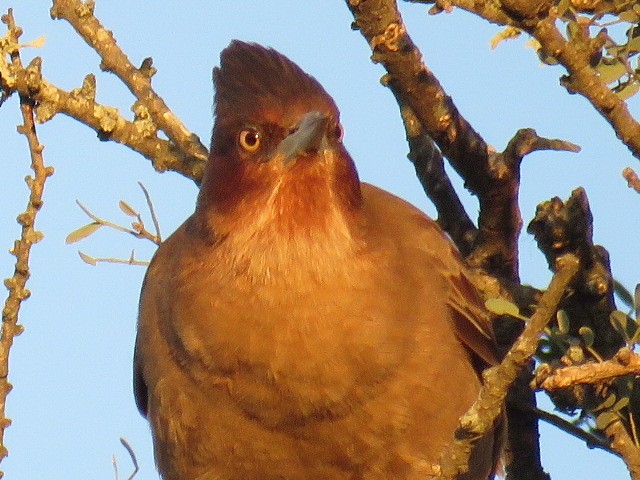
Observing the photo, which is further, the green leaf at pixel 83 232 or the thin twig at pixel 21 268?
the green leaf at pixel 83 232

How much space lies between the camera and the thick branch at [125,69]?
5.09 meters

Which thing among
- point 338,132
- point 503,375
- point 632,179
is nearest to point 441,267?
point 338,132

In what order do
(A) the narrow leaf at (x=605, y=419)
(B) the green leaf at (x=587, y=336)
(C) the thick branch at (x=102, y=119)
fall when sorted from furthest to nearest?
(C) the thick branch at (x=102, y=119), (B) the green leaf at (x=587, y=336), (A) the narrow leaf at (x=605, y=419)

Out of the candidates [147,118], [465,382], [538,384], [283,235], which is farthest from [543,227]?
[147,118]

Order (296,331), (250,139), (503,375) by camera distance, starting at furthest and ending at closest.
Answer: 1. (250,139)
2. (296,331)
3. (503,375)

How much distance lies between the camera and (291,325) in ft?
13.3

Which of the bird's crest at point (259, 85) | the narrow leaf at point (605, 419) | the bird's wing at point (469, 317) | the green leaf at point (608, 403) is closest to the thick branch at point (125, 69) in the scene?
the bird's crest at point (259, 85)

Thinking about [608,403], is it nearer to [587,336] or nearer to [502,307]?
[587,336]

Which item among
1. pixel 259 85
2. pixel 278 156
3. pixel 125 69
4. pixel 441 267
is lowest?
pixel 441 267

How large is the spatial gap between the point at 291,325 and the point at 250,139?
0.68 meters

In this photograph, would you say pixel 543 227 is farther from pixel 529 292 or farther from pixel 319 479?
pixel 319 479

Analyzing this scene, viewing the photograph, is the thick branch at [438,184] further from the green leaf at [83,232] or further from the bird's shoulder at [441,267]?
the green leaf at [83,232]

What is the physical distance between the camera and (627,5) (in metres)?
3.83

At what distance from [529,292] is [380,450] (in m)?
0.89
